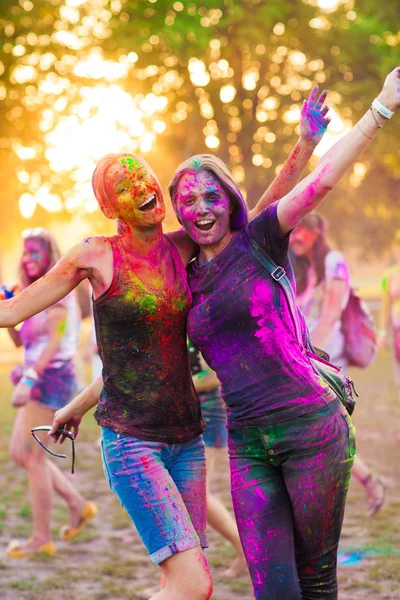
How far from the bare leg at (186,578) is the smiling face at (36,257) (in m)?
3.37

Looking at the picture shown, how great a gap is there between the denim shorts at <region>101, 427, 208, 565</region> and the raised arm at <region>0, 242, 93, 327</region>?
0.55 m

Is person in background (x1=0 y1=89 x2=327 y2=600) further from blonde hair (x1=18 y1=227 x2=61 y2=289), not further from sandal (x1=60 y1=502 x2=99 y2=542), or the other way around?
sandal (x1=60 y1=502 x2=99 y2=542)

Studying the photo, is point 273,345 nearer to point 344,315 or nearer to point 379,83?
point 344,315

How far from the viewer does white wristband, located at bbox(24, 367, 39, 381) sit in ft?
19.8

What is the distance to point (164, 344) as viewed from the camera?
328 cm

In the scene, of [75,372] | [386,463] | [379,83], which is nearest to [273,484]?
[75,372]

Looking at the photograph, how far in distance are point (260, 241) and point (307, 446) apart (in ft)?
2.49

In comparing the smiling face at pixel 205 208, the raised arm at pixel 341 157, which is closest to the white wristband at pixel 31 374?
the smiling face at pixel 205 208

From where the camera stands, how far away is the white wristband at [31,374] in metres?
6.03

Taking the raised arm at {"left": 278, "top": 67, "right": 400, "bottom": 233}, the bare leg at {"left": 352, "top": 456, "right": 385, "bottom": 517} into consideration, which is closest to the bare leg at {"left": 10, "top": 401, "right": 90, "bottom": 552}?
the bare leg at {"left": 352, "top": 456, "right": 385, "bottom": 517}

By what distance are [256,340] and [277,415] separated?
28cm

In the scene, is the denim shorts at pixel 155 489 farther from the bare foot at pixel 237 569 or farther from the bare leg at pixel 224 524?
the bare foot at pixel 237 569

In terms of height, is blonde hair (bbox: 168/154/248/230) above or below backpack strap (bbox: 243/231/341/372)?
above

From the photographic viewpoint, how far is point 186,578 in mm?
3127
